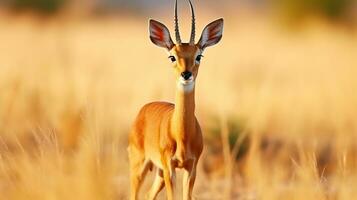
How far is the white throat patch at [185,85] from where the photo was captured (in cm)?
674

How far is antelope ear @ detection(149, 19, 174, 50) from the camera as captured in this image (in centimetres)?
718

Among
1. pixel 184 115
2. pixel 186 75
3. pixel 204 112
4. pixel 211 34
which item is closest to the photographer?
pixel 186 75

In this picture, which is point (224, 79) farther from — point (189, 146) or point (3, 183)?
point (189, 146)

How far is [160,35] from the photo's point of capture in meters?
7.27

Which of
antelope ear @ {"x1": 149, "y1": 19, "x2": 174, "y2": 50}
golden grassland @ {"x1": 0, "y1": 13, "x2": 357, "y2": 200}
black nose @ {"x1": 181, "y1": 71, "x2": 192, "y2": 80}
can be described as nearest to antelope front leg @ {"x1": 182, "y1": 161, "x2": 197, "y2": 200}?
golden grassland @ {"x1": 0, "y1": 13, "x2": 357, "y2": 200}

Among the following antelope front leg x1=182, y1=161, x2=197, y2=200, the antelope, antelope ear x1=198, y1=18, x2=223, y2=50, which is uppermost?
antelope ear x1=198, y1=18, x2=223, y2=50

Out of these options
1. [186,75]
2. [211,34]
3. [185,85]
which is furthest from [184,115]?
[211,34]

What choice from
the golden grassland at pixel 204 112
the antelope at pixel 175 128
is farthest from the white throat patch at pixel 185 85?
the golden grassland at pixel 204 112

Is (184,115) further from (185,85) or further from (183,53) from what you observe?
(183,53)

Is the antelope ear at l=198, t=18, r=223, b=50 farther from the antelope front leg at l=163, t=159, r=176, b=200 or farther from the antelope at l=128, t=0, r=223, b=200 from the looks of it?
the antelope front leg at l=163, t=159, r=176, b=200

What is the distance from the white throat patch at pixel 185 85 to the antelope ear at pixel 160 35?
1.23 feet

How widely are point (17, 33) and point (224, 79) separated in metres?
5.03

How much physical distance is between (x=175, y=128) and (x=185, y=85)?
314mm

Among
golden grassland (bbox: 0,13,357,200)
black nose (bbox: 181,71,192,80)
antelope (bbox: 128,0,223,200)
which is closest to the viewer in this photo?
black nose (bbox: 181,71,192,80)
